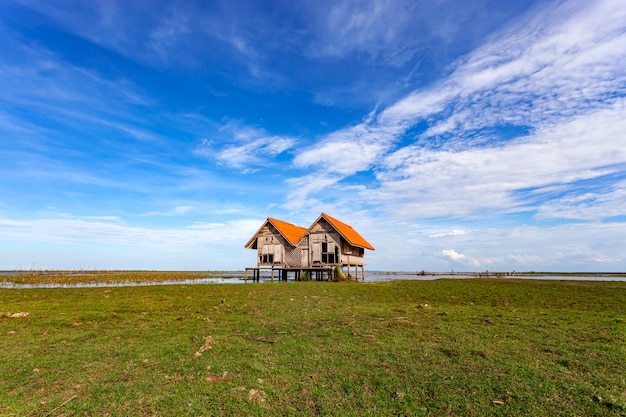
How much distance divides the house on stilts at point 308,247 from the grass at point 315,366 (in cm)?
2979

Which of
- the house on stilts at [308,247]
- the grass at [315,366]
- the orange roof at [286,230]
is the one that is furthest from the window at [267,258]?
the grass at [315,366]

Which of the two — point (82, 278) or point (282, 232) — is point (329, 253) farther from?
point (82, 278)

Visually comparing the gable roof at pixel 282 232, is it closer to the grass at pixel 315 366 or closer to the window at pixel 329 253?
the window at pixel 329 253

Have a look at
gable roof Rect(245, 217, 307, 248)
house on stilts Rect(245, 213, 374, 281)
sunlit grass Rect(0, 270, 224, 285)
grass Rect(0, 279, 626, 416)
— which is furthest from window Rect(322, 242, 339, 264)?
grass Rect(0, 279, 626, 416)

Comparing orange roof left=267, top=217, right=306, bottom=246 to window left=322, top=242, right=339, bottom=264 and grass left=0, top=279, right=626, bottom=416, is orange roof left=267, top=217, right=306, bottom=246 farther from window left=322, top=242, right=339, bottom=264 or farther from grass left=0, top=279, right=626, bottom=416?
grass left=0, top=279, right=626, bottom=416

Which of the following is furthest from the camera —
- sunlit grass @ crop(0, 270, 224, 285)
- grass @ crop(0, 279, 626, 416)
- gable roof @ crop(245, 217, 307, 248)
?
gable roof @ crop(245, 217, 307, 248)

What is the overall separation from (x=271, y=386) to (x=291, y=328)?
356cm

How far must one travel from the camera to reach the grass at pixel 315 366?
13.4 ft

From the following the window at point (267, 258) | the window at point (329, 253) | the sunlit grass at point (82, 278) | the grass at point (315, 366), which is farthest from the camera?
the window at point (267, 258)

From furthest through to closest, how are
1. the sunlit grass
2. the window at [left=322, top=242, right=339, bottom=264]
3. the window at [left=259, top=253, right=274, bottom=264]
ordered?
the window at [left=259, top=253, right=274, bottom=264] → the window at [left=322, top=242, right=339, bottom=264] → the sunlit grass

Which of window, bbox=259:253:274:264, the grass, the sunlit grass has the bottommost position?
the grass

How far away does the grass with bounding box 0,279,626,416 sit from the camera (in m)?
4.09

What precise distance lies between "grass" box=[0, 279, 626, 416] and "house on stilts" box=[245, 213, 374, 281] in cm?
2979

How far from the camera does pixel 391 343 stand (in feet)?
21.9
